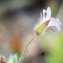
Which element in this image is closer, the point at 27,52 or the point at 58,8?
the point at 27,52

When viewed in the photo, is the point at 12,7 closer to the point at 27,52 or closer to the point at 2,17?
the point at 2,17

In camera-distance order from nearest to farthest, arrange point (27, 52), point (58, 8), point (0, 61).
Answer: point (0, 61), point (27, 52), point (58, 8)

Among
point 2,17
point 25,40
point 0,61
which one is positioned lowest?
point 0,61

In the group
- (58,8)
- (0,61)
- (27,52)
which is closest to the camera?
(0,61)

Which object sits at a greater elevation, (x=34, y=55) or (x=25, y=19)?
(x=25, y=19)

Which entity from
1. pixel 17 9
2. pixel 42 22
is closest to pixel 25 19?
pixel 17 9

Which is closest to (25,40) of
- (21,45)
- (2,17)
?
(21,45)

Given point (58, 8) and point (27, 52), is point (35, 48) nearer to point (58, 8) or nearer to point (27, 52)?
point (27, 52)
